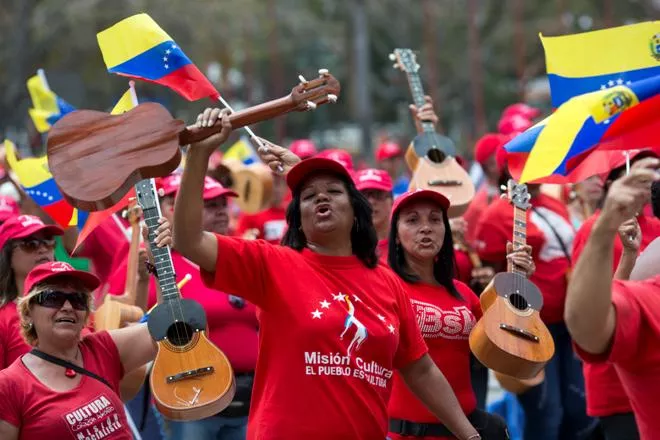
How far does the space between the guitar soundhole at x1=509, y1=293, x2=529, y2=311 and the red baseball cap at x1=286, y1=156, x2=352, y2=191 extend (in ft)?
4.50

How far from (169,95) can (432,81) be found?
1664 cm

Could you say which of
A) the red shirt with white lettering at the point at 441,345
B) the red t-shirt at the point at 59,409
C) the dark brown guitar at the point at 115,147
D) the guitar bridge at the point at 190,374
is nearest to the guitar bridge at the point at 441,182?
the red shirt with white lettering at the point at 441,345

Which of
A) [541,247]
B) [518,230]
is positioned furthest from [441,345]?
[541,247]

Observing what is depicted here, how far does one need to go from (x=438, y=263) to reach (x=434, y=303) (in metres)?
0.31

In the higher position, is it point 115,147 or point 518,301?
point 115,147

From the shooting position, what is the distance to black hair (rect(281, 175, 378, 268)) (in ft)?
21.0

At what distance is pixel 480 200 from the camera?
38.8ft

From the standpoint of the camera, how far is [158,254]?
24.0ft

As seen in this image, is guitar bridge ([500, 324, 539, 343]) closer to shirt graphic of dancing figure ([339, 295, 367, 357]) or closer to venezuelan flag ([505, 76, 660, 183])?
shirt graphic of dancing figure ([339, 295, 367, 357])

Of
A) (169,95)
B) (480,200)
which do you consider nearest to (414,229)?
(480,200)

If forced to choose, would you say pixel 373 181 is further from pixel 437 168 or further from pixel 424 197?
pixel 424 197

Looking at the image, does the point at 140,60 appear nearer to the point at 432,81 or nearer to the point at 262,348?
the point at 262,348

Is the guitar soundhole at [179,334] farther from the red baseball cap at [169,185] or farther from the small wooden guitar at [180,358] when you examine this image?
the red baseball cap at [169,185]

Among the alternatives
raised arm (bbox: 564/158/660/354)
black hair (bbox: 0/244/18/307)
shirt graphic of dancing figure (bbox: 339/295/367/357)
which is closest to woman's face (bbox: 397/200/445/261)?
shirt graphic of dancing figure (bbox: 339/295/367/357)
